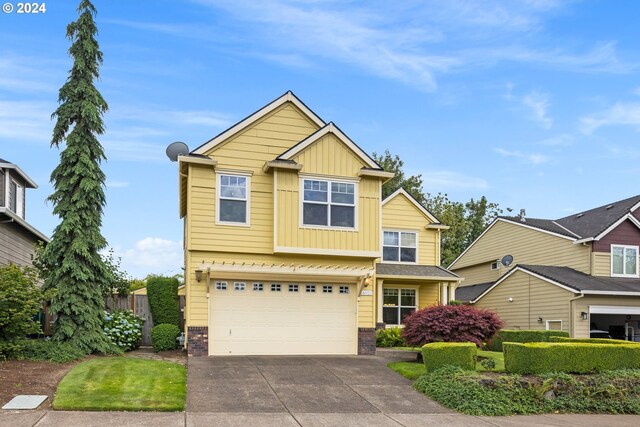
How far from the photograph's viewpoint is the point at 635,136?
68.2 ft

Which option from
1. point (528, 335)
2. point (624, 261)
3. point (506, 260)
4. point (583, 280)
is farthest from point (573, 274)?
point (506, 260)

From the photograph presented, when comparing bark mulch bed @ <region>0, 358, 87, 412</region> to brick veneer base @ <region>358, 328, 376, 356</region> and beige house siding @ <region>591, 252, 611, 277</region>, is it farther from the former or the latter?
beige house siding @ <region>591, 252, 611, 277</region>

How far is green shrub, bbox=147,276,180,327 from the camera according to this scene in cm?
1895

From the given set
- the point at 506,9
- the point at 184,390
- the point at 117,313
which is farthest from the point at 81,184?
the point at 506,9

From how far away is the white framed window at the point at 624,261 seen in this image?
85.5ft

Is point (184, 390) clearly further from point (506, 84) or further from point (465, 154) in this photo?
point (465, 154)

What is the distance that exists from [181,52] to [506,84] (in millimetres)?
10257

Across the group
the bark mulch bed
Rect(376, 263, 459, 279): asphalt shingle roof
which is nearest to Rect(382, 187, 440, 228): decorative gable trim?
Rect(376, 263, 459, 279): asphalt shingle roof

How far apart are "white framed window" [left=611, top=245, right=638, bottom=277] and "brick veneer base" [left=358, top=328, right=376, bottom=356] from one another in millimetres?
13026

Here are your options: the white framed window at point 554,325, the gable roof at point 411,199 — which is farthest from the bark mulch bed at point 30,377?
the white framed window at point 554,325

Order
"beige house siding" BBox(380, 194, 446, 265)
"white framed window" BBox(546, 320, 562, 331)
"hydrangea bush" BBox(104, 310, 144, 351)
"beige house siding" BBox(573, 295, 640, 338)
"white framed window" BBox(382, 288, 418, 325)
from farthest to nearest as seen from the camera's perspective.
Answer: "beige house siding" BBox(380, 194, 446, 265)
"white framed window" BBox(382, 288, 418, 325)
"white framed window" BBox(546, 320, 562, 331)
"beige house siding" BBox(573, 295, 640, 338)
"hydrangea bush" BBox(104, 310, 144, 351)

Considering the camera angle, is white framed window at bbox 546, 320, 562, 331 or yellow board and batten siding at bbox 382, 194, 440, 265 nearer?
white framed window at bbox 546, 320, 562, 331

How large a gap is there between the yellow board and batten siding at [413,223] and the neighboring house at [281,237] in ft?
26.9

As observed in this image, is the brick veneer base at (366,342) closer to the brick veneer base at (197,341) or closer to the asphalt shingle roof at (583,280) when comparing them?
the brick veneer base at (197,341)
